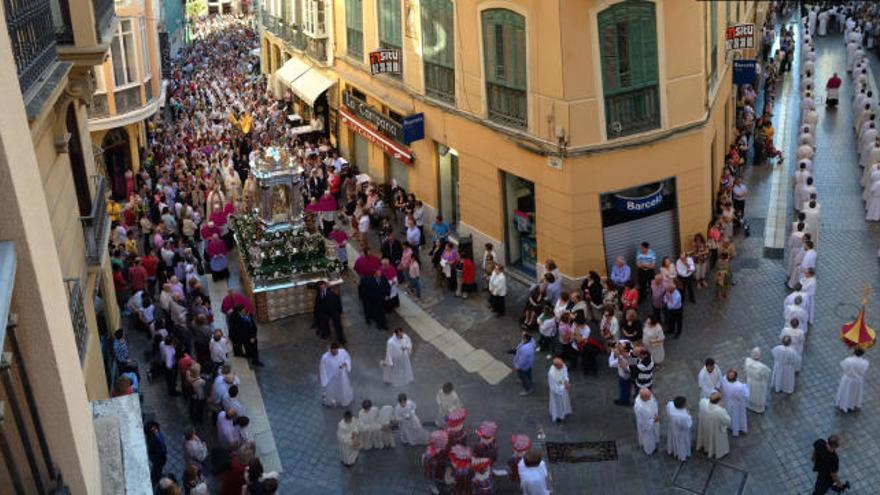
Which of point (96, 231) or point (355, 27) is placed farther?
point (355, 27)

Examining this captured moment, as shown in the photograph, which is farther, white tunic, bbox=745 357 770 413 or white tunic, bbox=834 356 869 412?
white tunic, bbox=745 357 770 413

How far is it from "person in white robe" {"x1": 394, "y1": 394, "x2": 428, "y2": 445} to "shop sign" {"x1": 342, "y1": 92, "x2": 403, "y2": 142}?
1080 centimetres

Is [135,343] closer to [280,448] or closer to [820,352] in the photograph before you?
[280,448]

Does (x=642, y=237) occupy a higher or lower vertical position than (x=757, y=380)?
higher

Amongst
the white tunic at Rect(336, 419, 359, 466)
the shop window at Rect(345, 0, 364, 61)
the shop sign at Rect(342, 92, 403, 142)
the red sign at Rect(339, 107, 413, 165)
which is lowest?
the white tunic at Rect(336, 419, 359, 466)

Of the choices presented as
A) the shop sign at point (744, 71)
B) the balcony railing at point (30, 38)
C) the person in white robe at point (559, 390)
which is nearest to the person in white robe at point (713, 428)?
→ the person in white robe at point (559, 390)

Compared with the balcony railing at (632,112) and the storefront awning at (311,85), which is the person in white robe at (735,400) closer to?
the balcony railing at (632,112)

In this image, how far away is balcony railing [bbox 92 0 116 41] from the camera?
15326mm

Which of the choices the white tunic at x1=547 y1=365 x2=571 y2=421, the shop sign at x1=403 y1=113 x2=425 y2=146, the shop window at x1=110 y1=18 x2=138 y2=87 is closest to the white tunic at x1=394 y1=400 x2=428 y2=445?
the white tunic at x1=547 y1=365 x2=571 y2=421

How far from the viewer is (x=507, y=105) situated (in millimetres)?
20344

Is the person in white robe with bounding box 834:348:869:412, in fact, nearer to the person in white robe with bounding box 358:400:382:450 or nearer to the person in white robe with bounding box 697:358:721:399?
the person in white robe with bounding box 697:358:721:399

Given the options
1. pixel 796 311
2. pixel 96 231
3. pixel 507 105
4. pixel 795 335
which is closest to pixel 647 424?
pixel 795 335

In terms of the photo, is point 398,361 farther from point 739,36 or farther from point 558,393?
point 739,36

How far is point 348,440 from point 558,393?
11.6 feet
